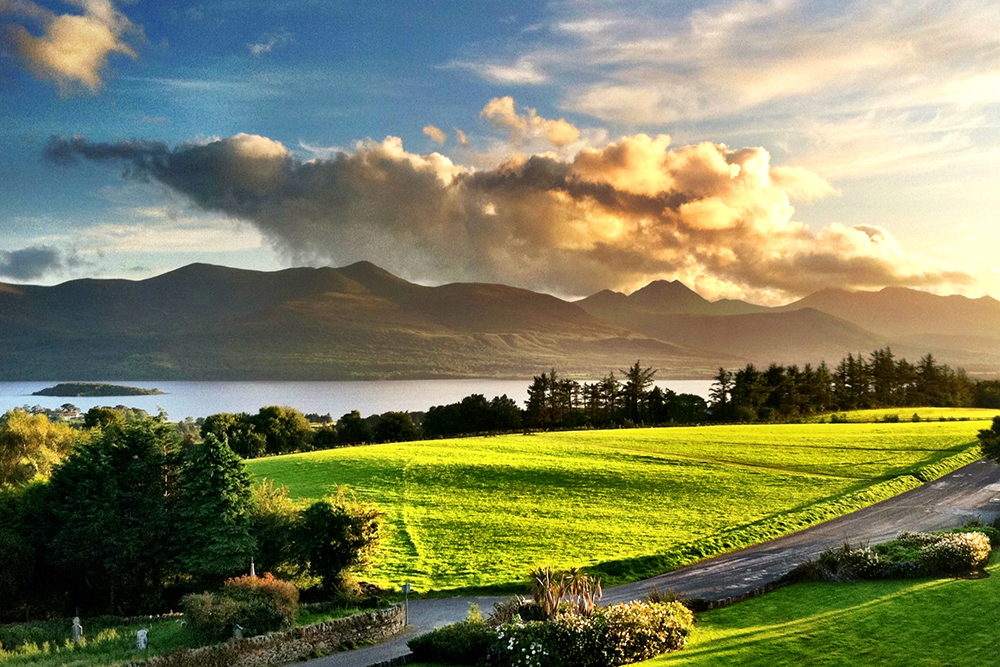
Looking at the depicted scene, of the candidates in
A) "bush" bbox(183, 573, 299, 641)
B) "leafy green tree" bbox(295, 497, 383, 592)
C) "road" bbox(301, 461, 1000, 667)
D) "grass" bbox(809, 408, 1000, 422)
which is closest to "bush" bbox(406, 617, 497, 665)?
"road" bbox(301, 461, 1000, 667)

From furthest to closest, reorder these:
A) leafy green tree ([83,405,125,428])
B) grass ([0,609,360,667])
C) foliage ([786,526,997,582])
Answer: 1. leafy green tree ([83,405,125,428])
2. foliage ([786,526,997,582])
3. grass ([0,609,360,667])

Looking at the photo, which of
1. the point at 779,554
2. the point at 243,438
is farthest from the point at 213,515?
the point at 243,438

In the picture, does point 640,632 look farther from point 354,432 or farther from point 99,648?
point 354,432

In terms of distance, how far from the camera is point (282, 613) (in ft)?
81.0

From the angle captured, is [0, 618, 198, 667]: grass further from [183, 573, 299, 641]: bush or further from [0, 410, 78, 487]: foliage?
[0, 410, 78, 487]: foliage

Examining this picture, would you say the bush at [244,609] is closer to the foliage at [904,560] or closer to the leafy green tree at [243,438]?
the foliage at [904,560]

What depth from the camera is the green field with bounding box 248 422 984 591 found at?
3519 cm

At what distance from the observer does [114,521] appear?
31.9 metres

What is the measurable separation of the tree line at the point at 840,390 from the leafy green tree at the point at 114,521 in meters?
78.1

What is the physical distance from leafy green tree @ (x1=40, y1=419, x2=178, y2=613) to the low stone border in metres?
11.9

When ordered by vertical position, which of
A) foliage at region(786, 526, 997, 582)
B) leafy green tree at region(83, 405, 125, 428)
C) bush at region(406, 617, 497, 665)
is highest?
leafy green tree at region(83, 405, 125, 428)

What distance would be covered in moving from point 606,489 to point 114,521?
30075 mm

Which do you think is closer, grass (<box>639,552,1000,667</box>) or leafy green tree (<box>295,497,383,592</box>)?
grass (<box>639,552,1000,667</box>)

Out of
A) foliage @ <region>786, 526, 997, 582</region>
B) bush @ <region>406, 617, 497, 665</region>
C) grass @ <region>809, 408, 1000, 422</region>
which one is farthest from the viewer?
grass @ <region>809, 408, 1000, 422</region>
